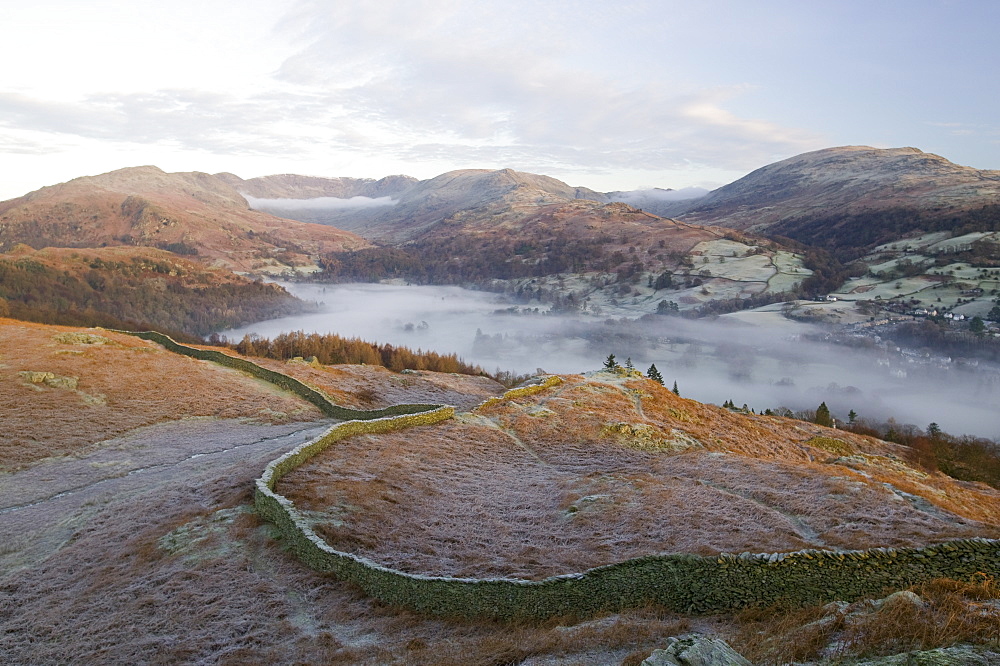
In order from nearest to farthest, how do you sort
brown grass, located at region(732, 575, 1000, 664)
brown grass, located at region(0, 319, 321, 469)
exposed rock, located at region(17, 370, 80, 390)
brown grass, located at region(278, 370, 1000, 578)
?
brown grass, located at region(732, 575, 1000, 664) < brown grass, located at region(278, 370, 1000, 578) < brown grass, located at region(0, 319, 321, 469) < exposed rock, located at region(17, 370, 80, 390)

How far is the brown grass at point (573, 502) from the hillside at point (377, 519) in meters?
0.15

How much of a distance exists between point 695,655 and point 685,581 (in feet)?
21.5

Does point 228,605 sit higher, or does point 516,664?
point 516,664

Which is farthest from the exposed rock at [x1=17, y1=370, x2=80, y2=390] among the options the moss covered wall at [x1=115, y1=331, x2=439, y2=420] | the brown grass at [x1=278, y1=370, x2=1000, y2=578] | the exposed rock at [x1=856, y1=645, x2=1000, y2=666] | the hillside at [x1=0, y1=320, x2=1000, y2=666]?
the exposed rock at [x1=856, y1=645, x2=1000, y2=666]

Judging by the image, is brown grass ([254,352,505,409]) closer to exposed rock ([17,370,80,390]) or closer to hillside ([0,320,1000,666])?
hillside ([0,320,1000,666])

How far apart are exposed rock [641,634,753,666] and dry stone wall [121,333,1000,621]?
5.60 metres

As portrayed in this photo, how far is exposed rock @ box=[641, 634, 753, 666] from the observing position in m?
11.3

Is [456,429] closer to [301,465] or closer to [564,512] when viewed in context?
[301,465]

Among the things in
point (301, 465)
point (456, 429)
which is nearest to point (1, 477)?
A: point (301, 465)

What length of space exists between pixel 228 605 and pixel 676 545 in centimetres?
1541

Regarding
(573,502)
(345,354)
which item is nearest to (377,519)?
(573,502)

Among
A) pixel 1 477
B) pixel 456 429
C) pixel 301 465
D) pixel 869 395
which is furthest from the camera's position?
pixel 869 395

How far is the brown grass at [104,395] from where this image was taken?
1537 inches

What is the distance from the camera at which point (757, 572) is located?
55.7 feet
